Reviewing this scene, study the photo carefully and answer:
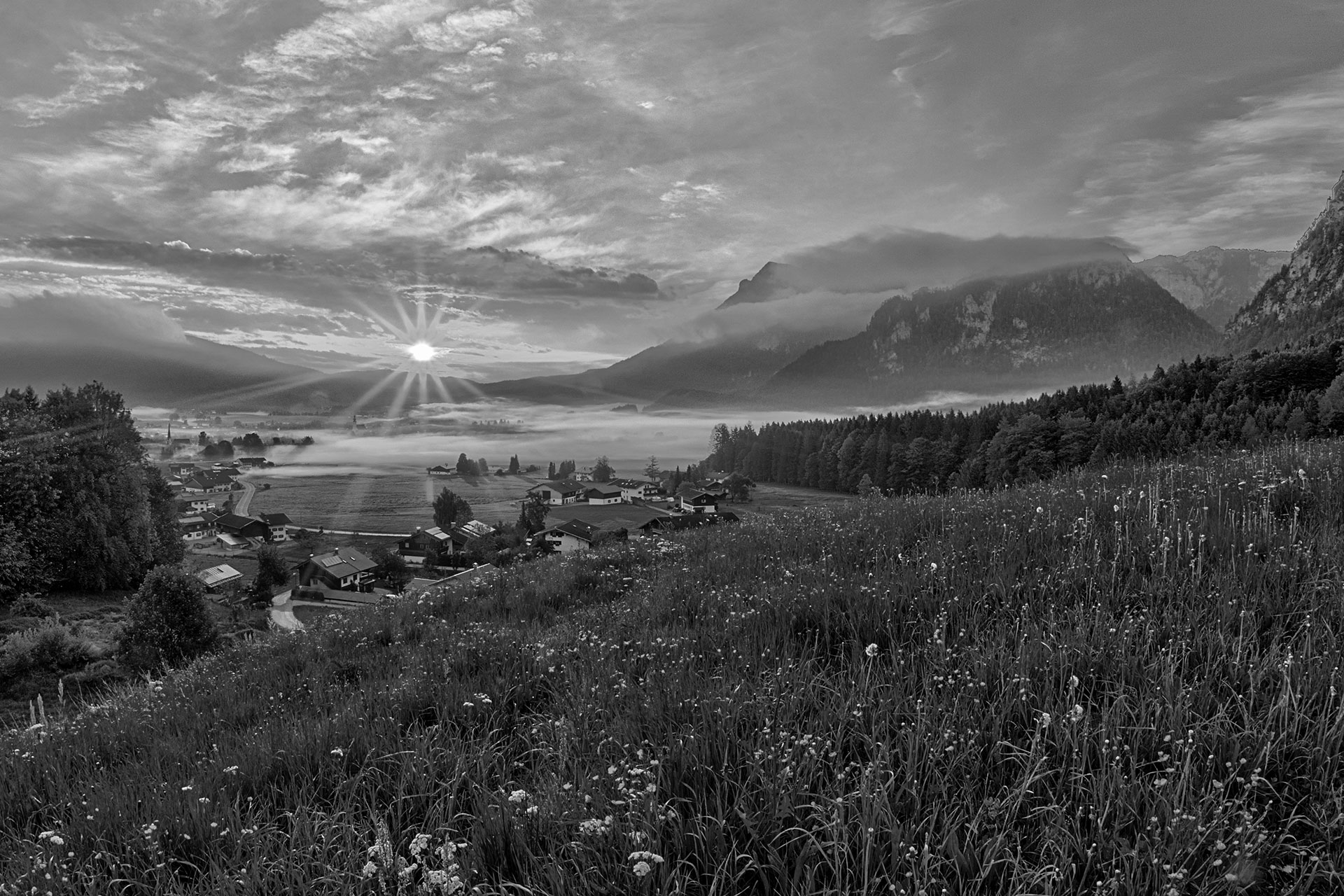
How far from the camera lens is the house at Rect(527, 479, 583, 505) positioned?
12050 centimetres

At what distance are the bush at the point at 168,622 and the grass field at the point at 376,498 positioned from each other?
6743 centimetres

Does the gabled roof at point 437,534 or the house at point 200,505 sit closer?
the gabled roof at point 437,534

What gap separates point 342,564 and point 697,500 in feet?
177

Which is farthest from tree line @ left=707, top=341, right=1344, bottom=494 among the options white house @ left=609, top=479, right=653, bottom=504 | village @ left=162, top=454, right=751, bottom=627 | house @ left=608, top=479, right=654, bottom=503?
white house @ left=609, top=479, right=653, bottom=504

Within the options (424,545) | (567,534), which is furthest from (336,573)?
(567,534)

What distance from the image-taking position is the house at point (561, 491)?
395 feet

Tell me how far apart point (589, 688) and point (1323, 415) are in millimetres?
65284

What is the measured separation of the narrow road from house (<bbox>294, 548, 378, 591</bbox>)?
1755 inches

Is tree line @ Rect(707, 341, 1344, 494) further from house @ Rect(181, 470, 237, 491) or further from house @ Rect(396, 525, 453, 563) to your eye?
house @ Rect(181, 470, 237, 491)

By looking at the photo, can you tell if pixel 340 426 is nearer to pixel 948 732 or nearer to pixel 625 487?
pixel 625 487

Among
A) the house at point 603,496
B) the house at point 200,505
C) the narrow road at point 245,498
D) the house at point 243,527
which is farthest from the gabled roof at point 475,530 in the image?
the house at point 200,505

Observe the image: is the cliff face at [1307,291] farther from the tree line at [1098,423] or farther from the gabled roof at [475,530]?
the gabled roof at [475,530]

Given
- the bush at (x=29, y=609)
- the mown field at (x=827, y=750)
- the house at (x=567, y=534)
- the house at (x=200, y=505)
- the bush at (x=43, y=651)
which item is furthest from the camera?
the house at (x=200, y=505)

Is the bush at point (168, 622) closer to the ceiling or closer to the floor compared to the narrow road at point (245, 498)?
closer to the ceiling
